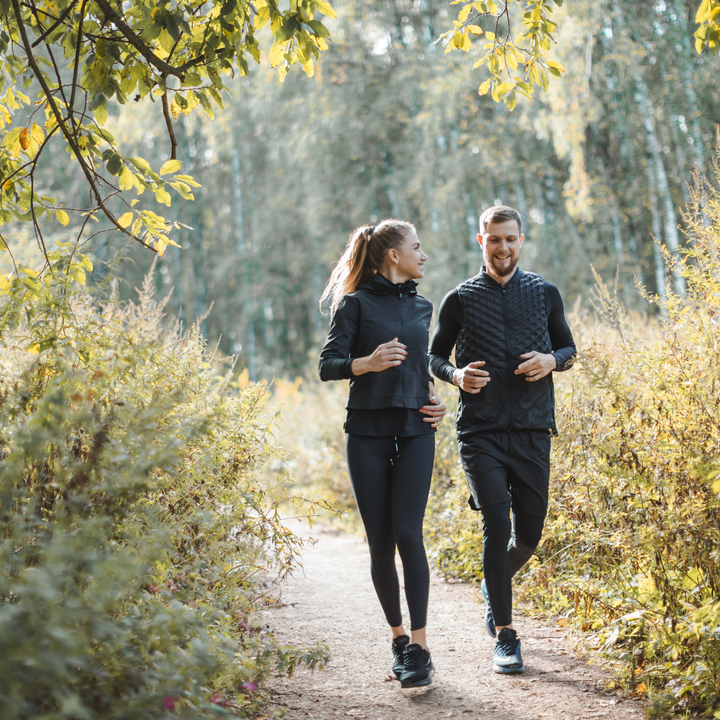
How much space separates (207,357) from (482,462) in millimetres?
2069

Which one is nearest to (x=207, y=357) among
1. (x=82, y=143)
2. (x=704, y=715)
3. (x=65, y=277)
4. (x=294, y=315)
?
(x=65, y=277)

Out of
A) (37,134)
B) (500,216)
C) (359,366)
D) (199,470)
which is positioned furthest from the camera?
(37,134)

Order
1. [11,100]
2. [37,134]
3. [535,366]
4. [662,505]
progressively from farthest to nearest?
[11,100]
[37,134]
[535,366]
[662,505]

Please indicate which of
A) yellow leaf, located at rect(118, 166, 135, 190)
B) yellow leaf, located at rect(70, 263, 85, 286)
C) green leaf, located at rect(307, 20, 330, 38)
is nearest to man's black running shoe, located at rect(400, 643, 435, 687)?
yellow leaf, located at rect(70, 263, 85, 286)

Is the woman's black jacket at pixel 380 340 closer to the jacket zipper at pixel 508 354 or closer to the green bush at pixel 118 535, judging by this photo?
the jacket zipper at pixel 508 354

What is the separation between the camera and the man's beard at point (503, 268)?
3848 mm

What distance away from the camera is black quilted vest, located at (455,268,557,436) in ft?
12.1

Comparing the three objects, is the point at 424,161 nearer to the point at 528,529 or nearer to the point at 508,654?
the point at 528,529

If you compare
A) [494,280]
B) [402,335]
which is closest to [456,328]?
[494,280]

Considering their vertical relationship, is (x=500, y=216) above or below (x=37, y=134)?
below

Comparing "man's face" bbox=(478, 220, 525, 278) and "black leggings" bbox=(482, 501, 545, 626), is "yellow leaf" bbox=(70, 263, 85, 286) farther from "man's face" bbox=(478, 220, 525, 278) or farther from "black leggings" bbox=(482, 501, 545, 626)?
"black leggings" bbox=(482, 501, 545, 626)

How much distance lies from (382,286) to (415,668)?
187cm

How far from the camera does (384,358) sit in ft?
11.3

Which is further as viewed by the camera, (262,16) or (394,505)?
(394,505)
